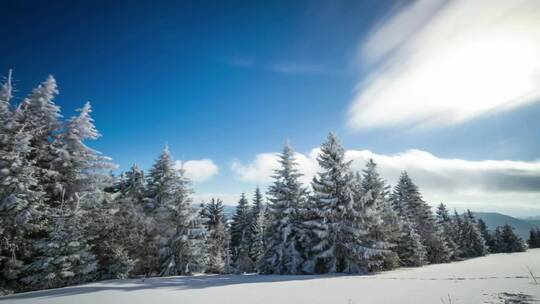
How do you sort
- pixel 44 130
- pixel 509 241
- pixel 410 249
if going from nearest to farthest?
pixel 44 130 → pixel 410 249 → pixel 509 241

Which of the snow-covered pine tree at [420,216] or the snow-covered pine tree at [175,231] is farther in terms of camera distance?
the snow-covered pine tree at [420,216]

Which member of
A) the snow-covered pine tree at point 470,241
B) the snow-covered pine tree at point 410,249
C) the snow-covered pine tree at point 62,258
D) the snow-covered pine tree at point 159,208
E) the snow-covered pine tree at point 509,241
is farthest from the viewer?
the snow-covered pine tree at point 509,241

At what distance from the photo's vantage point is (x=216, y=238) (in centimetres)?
4059

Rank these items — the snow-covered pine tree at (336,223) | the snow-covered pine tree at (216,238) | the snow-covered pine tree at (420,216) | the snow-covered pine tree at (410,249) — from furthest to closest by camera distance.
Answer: the snow-covered pine tree at (420,216), the snow-covered pine tree at (216,238), the snow-covered pine tree at (410,249), the snow-covered pine tree at (336,223)

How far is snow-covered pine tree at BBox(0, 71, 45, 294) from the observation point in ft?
46.1

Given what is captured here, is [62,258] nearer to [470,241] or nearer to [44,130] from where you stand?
[44,130]

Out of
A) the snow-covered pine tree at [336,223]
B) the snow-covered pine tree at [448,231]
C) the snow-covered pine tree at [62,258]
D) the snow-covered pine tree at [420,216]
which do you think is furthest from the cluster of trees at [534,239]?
the snow-covered pine tree at [62,258]

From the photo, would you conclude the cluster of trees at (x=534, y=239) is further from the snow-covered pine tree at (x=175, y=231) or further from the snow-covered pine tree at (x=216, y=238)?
the snow-covered pine tree at (x=175, y=231)

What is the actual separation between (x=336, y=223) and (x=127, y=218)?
662 inches

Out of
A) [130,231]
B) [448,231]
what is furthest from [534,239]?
[130,231]

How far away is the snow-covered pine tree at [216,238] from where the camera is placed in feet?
90.5

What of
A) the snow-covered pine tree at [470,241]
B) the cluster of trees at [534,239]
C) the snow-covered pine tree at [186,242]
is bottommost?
the cluster of trees at [534,239]

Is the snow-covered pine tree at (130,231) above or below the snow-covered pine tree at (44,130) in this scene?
below

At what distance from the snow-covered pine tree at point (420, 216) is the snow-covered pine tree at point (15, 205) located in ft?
109
